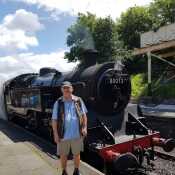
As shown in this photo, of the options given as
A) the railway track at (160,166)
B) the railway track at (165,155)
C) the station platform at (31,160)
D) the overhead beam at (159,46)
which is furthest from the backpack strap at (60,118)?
the overhead beam at (159,46)

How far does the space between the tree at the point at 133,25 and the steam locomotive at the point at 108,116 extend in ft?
110

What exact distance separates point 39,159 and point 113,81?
2.59m

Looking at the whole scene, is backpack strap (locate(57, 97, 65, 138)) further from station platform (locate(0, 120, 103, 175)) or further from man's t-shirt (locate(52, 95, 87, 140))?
station platform (locate(0, 120, 103, 175))

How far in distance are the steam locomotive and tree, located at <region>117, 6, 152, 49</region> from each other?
3359 cm

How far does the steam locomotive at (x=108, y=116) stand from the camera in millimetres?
7945

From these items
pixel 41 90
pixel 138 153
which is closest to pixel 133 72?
pixel 41 90

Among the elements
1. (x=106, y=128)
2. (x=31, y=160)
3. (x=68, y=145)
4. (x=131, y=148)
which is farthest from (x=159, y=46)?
(x=68, y=145)

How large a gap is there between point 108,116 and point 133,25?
123ft

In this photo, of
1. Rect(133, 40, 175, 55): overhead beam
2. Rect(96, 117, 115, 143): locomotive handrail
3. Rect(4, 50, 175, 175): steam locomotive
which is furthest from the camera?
Rect(133, 40, 175, 55): overhead beam

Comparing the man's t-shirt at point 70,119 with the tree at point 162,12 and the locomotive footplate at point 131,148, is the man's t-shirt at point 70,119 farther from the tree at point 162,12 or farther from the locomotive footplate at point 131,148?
the tree at point 162,12

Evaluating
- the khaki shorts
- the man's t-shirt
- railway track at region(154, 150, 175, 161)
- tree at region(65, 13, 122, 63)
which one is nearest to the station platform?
the khaki shorts

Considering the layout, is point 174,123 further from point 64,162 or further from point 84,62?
point 64,162

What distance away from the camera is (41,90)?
10.8 metres

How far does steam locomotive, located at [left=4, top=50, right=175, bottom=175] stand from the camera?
795 centimetres
